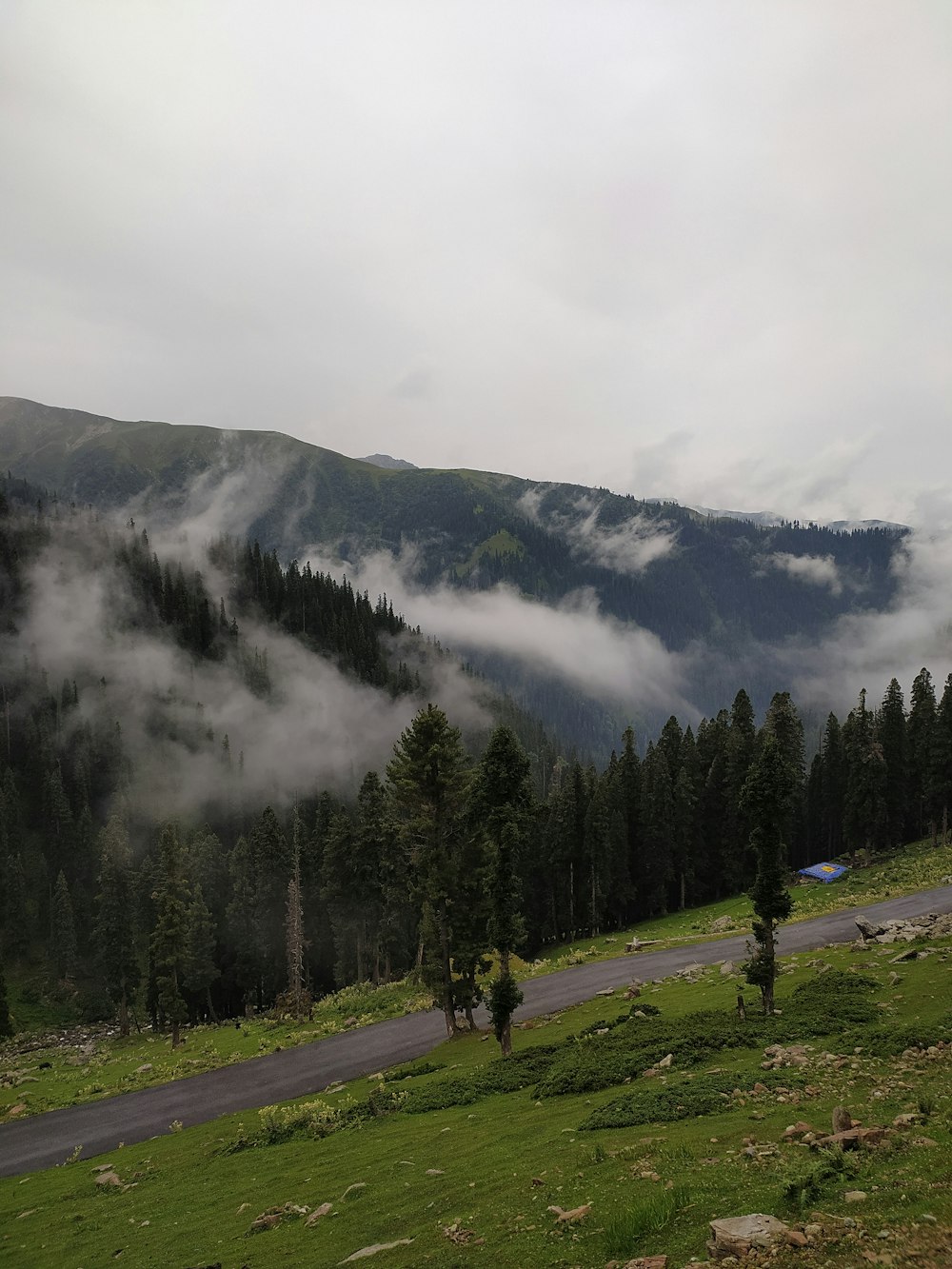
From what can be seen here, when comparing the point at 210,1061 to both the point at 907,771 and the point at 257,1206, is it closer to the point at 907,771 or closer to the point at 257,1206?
the point at 257,1206

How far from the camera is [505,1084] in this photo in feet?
107

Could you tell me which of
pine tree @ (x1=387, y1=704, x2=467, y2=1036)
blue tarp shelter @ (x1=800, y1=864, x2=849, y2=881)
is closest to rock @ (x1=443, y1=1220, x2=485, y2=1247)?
pine tree @ (x1=387, y1=704, x2=467, y2=1036)

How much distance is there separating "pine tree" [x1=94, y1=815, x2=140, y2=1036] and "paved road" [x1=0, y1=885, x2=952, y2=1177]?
Result: 134 ft

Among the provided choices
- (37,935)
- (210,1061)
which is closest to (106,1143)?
(210,1061)

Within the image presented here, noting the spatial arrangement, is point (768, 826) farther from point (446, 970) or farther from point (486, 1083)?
point (446, 970)

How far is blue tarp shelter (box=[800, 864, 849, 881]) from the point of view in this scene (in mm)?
90875

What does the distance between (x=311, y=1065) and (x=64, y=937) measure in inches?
3324

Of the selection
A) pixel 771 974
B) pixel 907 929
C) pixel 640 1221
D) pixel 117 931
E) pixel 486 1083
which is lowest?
pixel 117 931

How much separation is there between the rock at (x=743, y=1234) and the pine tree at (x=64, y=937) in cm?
13161

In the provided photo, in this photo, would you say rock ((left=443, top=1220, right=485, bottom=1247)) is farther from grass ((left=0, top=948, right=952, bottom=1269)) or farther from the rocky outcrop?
the rocky outcrop

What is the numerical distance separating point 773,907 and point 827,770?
88930 millimetres

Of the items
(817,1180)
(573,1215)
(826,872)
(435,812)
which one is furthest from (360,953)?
(817,1180)

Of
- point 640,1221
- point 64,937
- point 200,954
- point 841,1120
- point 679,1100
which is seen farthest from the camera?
point 64,937

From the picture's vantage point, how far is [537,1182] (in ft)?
60.7
